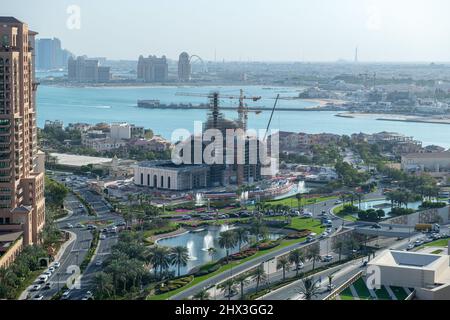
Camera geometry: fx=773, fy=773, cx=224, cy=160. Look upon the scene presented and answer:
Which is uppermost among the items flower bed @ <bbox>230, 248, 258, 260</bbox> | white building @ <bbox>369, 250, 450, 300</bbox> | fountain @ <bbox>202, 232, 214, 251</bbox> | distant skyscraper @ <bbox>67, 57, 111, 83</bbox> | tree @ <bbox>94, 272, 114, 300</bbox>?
distant skyscraper @ <bbox>67, 57, 111, 83</bbox>

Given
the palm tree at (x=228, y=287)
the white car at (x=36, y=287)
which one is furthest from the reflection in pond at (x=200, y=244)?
the white car at (x=36, y=287)

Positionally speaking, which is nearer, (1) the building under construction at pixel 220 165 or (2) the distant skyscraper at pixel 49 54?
(1) the building under construction at pixel 220 165

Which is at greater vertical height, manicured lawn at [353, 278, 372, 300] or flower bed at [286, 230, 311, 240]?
manicured lawn at [353, 278, 372, 300]

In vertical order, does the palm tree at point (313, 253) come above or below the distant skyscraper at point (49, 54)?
below

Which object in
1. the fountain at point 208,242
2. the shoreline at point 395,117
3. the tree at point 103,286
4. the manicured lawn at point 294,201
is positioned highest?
the shoreline at point 395,117

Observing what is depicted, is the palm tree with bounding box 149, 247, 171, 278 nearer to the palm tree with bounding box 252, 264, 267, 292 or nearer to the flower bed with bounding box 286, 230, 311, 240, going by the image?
the palm tree with bounding box 252, 264, 267, 292

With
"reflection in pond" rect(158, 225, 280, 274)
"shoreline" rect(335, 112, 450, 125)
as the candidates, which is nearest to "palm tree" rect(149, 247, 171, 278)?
"reflection in pond" rect(158, 225, 280, 274)

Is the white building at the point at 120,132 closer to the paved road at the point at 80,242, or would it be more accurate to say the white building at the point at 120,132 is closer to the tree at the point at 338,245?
the paved road at the point at 80,242
